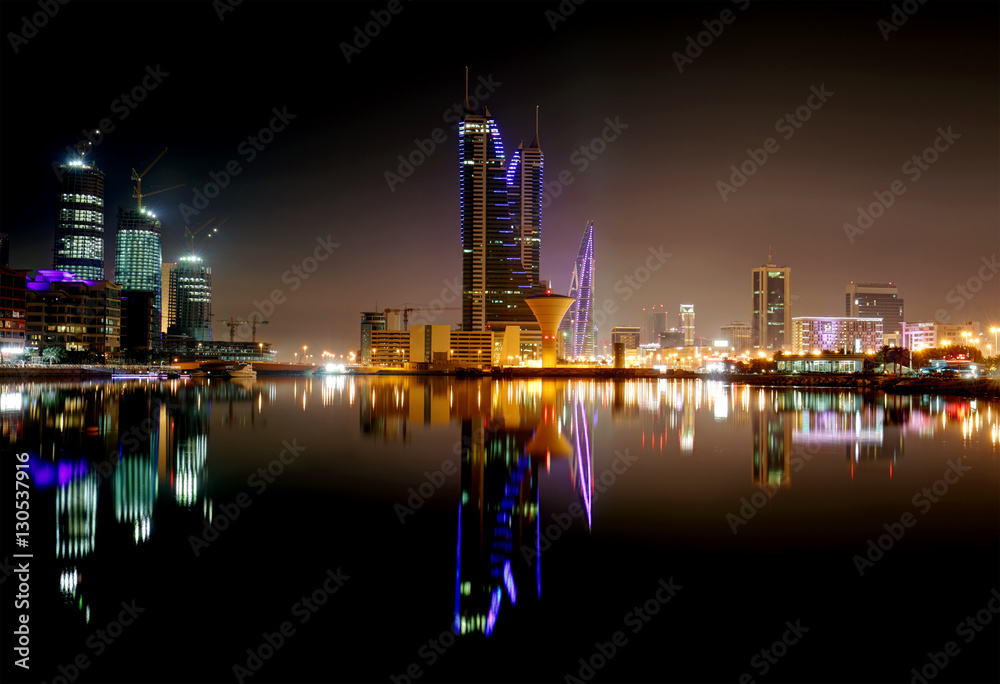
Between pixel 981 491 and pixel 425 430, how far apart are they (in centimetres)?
1476

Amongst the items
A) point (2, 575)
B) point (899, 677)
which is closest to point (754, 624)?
point (899, 677)

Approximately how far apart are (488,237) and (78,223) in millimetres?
120913

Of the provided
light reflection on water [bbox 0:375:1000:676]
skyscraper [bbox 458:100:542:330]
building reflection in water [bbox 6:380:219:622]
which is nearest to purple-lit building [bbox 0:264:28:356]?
building reflection in water [bbox 6:380:219:622]

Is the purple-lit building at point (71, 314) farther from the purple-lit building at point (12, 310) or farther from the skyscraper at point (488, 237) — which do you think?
the skyscraper at point (488, 237)

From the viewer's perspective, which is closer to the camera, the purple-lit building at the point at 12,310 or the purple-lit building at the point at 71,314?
the purple-lit building at the point at 12,310

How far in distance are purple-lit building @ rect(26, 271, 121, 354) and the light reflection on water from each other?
2968 inches

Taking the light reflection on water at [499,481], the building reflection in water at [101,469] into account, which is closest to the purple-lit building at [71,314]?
the building reflection in water at [101,469]

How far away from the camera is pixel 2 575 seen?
6.63m

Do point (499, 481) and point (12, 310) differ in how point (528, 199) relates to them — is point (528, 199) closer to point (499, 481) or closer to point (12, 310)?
point (12, 310)

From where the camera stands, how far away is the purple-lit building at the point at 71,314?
84.6 metres

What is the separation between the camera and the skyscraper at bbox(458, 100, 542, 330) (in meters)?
161

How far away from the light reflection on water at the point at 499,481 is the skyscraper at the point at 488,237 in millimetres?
139693

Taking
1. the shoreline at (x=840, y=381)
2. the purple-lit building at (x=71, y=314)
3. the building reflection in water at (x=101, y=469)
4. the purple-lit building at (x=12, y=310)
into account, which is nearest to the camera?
the building reflection in water at (x=101, y=469)

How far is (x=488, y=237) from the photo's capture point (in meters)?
A: 161
